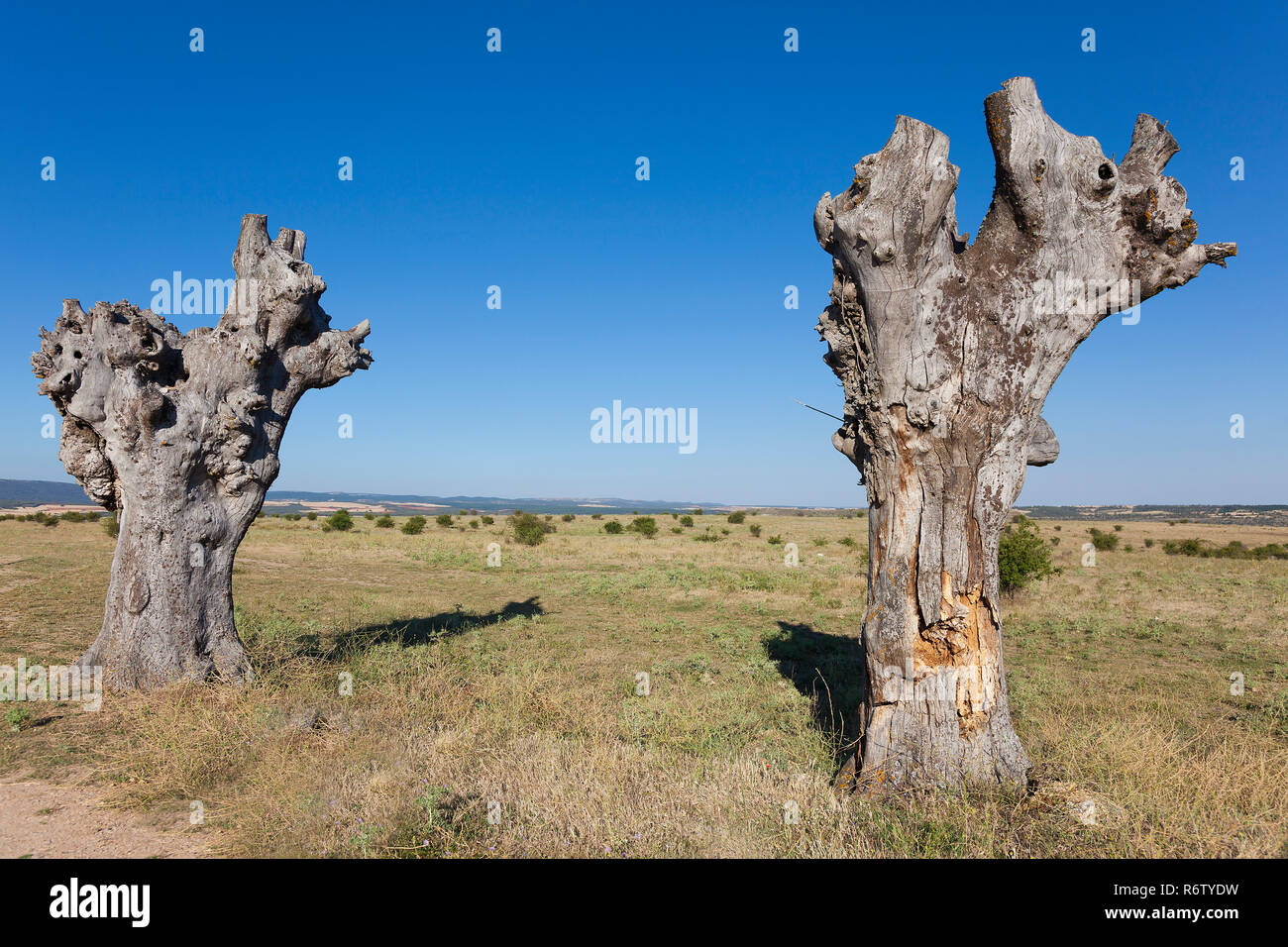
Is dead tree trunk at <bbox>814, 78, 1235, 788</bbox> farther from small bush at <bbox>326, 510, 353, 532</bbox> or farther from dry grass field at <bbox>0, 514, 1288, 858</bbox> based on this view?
small bush at <bbox>326, 510, 353, 532</bbox>

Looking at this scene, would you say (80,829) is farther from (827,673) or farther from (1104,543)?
(1104,543)

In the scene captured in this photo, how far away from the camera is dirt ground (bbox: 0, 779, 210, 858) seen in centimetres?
471

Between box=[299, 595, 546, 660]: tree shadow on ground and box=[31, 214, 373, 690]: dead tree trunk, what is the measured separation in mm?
1800

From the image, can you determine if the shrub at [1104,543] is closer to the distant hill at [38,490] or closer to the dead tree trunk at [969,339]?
the dead tree trunk at [969,339]

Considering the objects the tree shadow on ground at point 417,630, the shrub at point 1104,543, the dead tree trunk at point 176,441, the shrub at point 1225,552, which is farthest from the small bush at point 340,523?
the shrub at point 1225,552

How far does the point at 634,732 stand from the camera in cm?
667

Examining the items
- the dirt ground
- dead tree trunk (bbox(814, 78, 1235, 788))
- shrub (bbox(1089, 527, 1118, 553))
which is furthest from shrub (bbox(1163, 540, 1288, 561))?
the dirt ground

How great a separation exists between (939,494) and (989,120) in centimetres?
304

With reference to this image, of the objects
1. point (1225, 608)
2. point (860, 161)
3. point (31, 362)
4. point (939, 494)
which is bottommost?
point (1225, 608)

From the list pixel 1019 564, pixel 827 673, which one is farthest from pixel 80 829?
pixel 1019 564

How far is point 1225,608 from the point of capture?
16.3m
